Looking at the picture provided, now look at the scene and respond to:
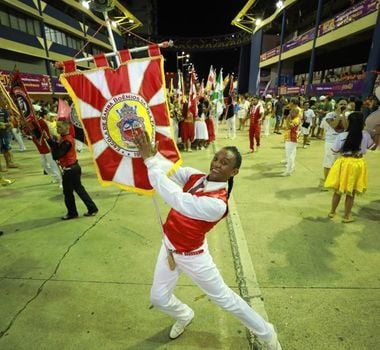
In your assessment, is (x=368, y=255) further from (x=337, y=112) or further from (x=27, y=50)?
(x=27, y=50)

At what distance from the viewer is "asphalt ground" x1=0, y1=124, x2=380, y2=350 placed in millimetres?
2594

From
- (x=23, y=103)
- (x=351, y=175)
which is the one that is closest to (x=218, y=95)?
(x=23, y=103)

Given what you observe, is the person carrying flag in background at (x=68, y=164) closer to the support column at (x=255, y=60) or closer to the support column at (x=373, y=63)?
the support column at (x=373, y=63)

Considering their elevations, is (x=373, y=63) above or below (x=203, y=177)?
above

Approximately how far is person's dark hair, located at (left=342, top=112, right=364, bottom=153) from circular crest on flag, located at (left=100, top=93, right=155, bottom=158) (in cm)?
355

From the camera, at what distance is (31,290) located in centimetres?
323

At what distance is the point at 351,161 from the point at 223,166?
3.40 m

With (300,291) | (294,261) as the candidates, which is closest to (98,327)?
(300,291)

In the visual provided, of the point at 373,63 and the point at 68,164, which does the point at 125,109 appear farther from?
the point at 373,63

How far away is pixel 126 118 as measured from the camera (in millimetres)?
2109

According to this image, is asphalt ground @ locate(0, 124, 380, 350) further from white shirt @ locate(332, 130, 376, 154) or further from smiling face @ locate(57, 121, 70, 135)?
smiling face @ locate(57, 121, 70, 135)

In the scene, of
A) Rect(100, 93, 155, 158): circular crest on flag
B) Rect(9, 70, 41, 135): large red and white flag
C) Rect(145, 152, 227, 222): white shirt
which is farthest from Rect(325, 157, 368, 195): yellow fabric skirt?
Rect(9, 70, 41, 135): large red and white flag

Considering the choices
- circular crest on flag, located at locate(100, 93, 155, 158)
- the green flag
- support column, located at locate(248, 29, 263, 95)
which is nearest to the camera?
circular crest on flag, located at locate(100, 93, 155, 158)

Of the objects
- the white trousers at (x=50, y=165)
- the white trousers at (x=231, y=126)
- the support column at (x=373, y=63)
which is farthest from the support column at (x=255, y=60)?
the white trousers at (x=50, y=165)
